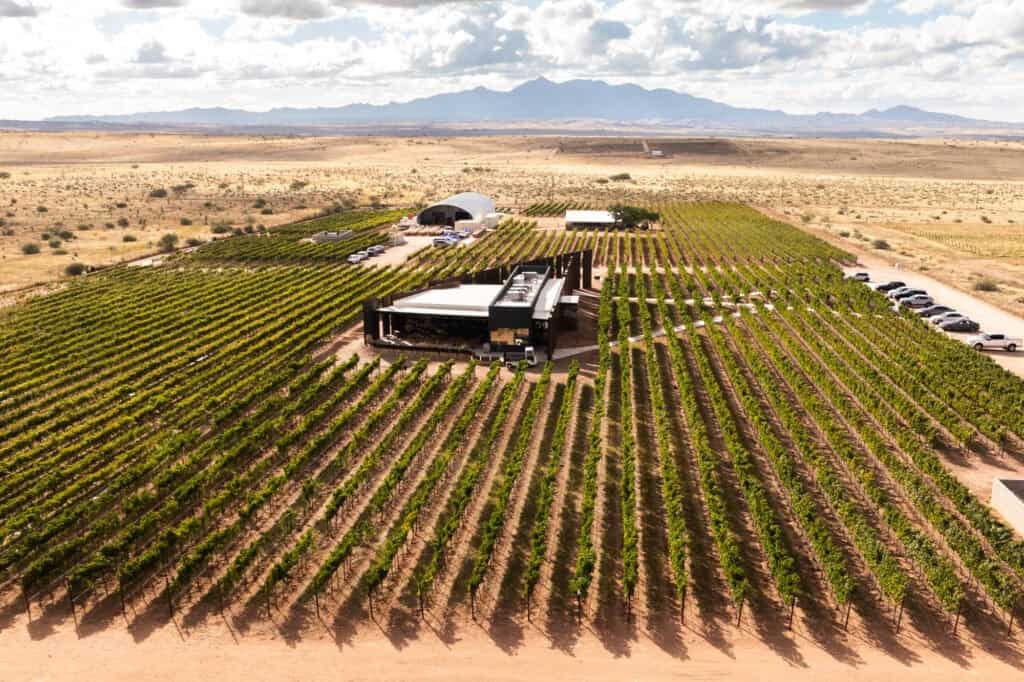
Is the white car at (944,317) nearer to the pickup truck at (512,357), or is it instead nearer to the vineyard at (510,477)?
the vineyard at (510,477)

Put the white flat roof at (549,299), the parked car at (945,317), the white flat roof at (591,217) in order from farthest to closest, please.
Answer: the white flat roof at (591,217)
the parked car at (945,317)
the white flat roof at (549,299)

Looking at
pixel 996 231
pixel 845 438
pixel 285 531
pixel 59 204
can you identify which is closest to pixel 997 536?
pixel 845 438

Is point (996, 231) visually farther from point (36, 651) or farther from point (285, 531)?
point (36, 651)

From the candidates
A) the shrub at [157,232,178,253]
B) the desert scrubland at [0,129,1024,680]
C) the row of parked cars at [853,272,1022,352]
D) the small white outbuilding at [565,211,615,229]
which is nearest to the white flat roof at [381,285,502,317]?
the desert scrubland at [0,129,1024,680]

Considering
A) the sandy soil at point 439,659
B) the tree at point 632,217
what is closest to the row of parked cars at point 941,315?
→ the sandy soil at point 439,659

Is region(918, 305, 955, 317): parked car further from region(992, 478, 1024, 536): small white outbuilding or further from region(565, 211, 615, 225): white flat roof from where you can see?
region(565, 211, 615, 225): white flat roof
